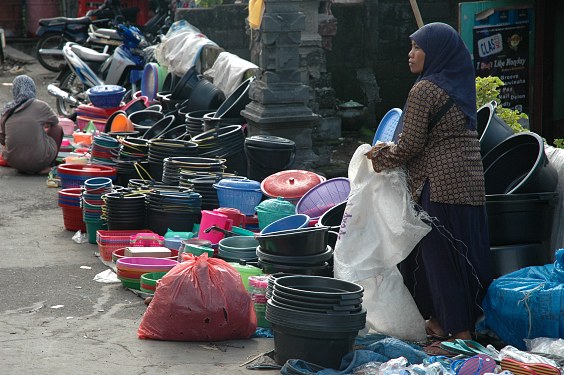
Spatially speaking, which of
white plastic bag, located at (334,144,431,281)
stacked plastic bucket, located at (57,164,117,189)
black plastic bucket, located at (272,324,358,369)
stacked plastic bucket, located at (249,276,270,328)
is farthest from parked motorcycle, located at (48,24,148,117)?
black plastic bucket, located at (272,324,358,369)

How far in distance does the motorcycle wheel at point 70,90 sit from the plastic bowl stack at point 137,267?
8.75 metres

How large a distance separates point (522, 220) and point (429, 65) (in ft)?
4.33

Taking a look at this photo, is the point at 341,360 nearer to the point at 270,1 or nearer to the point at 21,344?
the point at 21,344

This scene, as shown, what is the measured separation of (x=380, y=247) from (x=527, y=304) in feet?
3.50

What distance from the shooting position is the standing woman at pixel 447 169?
660 centimetres

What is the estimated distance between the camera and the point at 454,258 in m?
6.69

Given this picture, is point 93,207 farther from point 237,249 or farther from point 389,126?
point 389,126

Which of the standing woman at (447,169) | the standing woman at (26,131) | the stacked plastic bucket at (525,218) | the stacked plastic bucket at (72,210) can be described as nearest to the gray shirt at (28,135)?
the standing woman at (26,131)

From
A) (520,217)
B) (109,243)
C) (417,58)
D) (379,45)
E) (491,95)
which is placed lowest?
(109,243)

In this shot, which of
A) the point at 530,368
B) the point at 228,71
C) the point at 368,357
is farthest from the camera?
the point at 228,71

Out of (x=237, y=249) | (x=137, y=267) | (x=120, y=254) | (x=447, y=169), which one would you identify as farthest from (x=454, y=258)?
(x=120, y=254)

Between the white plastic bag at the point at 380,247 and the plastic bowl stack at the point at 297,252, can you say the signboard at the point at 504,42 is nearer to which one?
the white plastic bag at the point at 380,247

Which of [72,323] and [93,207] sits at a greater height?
[93,207]

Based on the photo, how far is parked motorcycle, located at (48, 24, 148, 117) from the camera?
16797mm
